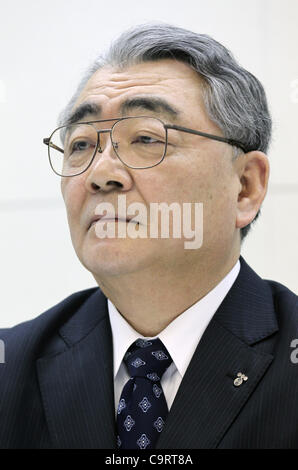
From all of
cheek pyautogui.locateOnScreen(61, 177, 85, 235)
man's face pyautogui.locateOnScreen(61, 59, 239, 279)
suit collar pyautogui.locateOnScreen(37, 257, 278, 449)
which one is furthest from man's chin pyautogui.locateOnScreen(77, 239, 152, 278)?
suit collar pyautogui.locateOnScreen(37, 257, 278, 449)

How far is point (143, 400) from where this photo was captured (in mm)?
1354

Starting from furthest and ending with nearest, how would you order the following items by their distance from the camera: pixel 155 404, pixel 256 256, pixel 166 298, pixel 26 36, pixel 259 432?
pixel 26 36 → pixel 256 256 → pixel 166 298 → pixel 155 404 → pixel 259 432

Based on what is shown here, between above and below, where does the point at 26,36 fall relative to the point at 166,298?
above

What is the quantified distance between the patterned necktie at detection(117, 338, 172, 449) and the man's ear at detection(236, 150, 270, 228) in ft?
1.44

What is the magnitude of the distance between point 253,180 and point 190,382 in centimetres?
57

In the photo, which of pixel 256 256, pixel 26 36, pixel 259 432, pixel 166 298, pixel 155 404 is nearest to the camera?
pixel 259 432

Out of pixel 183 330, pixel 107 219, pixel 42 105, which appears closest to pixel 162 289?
pixel 183 330

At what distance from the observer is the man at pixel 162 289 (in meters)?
A: 1.32

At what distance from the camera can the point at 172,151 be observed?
143cm

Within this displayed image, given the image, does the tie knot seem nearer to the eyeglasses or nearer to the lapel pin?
the lapel pin
